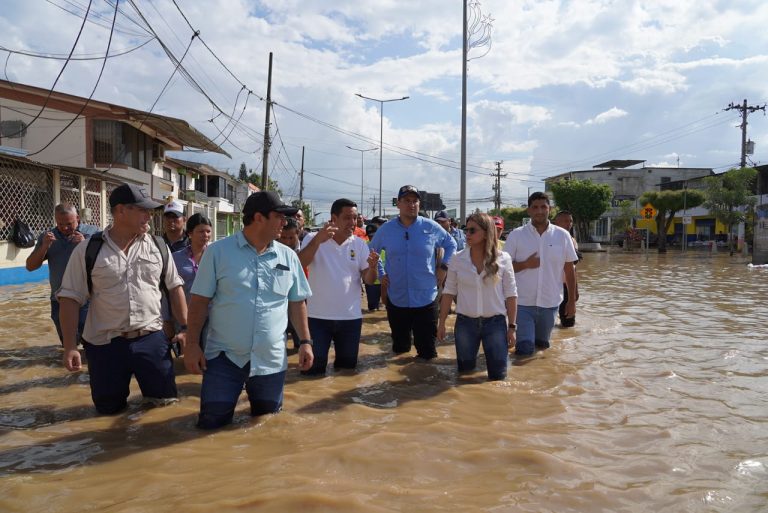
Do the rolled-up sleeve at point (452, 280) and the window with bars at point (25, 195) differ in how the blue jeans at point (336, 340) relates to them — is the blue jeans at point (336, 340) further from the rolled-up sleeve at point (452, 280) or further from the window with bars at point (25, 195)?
the window with bars at point (25, 195)

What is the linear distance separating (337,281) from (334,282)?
0.10 feet

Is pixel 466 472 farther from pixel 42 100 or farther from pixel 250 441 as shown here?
pixel 42 100

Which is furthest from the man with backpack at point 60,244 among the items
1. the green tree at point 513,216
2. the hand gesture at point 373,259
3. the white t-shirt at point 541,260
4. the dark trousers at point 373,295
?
the green tree at point 513,216

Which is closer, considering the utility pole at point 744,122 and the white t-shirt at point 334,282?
the white t-shirt at point 334,282

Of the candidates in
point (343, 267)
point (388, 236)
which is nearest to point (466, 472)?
point (343, 267)

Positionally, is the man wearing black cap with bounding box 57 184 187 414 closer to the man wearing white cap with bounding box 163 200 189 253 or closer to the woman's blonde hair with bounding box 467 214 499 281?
the man wearing white cap with bounding box 163 200 189 253

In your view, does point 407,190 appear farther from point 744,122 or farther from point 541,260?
point 744,122

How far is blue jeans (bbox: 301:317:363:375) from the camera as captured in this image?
18.0ft

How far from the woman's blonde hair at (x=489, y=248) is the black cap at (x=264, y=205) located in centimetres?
212

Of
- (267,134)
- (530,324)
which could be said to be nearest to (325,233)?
(530,324)

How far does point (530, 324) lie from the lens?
632 centimetres

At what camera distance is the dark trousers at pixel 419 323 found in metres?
6.14

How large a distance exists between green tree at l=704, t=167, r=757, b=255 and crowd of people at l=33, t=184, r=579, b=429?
3335cm

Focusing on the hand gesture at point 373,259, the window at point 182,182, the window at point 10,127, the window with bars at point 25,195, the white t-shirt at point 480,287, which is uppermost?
the window at point 10,127
